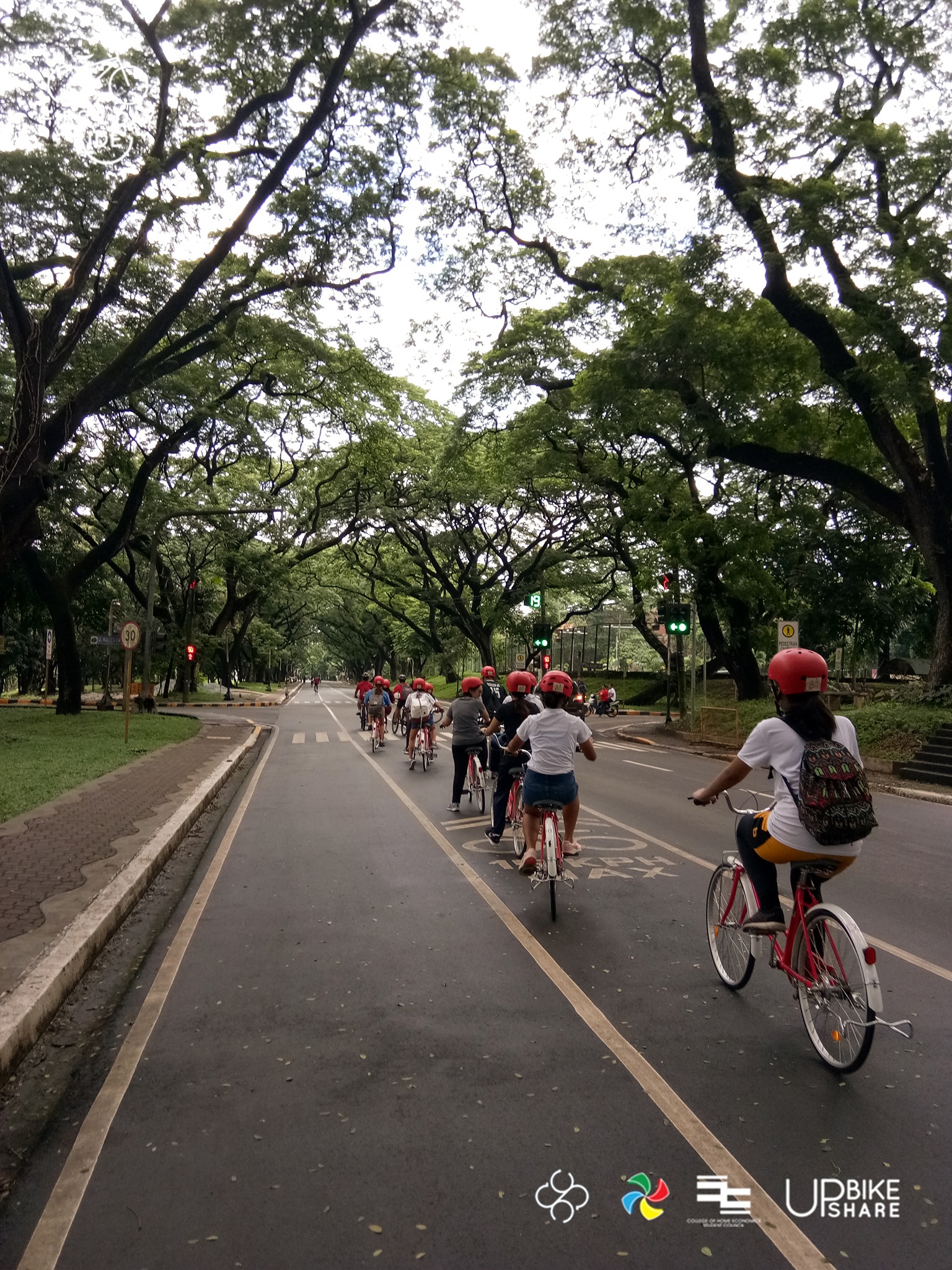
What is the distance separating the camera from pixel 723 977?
4.87 meters

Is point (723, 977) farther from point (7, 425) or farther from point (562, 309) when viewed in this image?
point (562, 309)

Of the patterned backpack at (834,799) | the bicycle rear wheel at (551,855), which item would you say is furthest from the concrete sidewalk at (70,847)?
the patterned backpack at (834,799)

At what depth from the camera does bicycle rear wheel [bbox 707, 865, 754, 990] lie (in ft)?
15.3

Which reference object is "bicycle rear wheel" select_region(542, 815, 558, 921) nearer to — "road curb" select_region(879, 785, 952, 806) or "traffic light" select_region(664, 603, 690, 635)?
"road curb" select_region(879, 785, 952, 806)

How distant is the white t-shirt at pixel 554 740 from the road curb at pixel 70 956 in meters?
3.12

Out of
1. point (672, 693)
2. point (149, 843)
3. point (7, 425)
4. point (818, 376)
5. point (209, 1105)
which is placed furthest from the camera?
point (672, 693)

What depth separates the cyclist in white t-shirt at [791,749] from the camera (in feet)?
12.9

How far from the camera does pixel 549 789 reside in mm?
6375

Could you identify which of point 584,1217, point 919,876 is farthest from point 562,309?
point 584,1217

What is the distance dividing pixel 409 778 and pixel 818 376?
12.8m

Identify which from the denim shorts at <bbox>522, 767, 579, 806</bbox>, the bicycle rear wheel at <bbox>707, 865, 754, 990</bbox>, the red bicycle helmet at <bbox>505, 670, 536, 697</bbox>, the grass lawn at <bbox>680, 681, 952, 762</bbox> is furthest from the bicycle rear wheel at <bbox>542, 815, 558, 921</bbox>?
the grass lawn at <bbox>680, 681, 952, 762</bbox>

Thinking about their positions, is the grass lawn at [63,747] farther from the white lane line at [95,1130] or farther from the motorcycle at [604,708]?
the motorcycle at [604,708]

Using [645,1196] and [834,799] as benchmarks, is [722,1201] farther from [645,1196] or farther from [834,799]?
[834,799]

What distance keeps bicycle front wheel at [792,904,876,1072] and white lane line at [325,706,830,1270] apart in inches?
30.4
